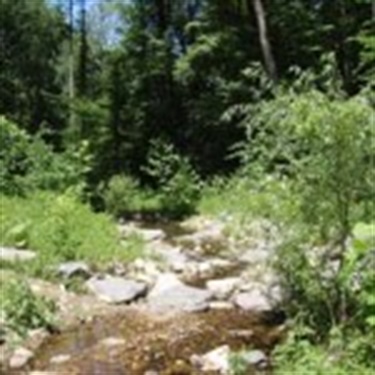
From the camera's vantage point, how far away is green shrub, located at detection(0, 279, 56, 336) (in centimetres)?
961

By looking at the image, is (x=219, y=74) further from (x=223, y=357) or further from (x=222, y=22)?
(x=223, y=357)

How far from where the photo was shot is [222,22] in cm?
2453

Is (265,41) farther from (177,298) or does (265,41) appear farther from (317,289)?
(317,289)

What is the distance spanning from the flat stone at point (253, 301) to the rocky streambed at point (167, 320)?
0.04 ft

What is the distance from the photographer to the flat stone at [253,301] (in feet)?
33.7

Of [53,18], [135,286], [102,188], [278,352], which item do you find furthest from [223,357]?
[53,18]

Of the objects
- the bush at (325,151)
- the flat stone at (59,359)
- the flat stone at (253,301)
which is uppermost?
the bush at (325,151)

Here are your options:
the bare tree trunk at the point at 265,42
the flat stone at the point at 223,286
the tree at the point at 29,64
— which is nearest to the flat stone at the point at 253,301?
the flat stone at the point at 223,286

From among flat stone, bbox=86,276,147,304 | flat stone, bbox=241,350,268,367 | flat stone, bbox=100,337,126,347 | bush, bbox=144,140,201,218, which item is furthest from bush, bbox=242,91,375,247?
bush, bbox=144,140,201,218

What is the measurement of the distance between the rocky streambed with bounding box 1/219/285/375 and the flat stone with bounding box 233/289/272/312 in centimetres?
1

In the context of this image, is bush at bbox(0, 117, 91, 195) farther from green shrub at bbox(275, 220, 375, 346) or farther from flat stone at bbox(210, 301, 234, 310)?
green shrub at bbox(275, 220, 375, 346)

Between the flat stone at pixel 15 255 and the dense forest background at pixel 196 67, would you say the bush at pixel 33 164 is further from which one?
the dense forest background at pixel 196 67

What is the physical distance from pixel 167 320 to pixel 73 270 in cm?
198

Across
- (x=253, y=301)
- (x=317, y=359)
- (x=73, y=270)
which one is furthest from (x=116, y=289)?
(x=317, y=359)
